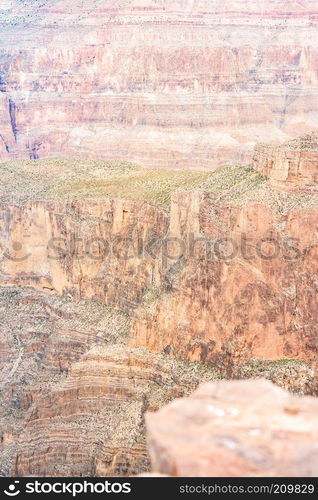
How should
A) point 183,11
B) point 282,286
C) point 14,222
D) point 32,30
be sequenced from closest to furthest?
point 282,286 < point 14,222 < point 183,11 < point 32,30

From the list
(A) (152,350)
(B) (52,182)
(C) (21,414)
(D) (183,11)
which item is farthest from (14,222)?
(D) (183,11)

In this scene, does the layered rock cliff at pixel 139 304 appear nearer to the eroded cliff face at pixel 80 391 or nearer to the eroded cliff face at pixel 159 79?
the eroded cliff face at pixel 80 391

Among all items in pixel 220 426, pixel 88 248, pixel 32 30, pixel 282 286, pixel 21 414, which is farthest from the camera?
pixel 32 30

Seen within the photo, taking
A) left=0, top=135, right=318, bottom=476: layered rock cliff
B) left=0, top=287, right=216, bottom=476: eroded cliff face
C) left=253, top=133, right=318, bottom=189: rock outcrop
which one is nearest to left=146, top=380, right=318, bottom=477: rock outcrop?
left=0, top=135, right=318, bottom=476: layered rock cliff

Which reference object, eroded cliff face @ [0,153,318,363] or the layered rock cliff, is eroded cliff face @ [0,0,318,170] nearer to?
the layered rock cliff

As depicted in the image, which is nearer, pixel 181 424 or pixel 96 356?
pixel 181 424

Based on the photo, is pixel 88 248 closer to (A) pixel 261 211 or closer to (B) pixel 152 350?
(B) pixel 152 350
